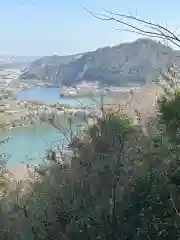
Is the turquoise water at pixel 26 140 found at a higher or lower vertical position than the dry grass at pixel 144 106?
lower

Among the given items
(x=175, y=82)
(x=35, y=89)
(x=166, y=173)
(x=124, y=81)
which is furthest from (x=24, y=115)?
(x=166, y=173)

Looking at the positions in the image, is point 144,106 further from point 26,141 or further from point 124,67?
point 26,141

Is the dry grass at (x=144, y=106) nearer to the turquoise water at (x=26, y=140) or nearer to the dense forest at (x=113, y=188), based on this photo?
the dense forest at (x=113, y=188)

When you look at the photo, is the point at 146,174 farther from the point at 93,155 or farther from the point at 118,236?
the point at 93,155

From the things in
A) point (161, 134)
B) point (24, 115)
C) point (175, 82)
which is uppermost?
point (175, 82)

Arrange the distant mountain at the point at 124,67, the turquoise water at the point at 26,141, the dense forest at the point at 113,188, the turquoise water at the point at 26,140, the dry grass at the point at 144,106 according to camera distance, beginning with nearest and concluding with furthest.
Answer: the dense forest at the point at 113,188 < the dry grass at the point at 144,106 < the distant mountain at the point at 124,67 < the turquoise water at the point at 26,141 < the turquoise water at the point at 26,140

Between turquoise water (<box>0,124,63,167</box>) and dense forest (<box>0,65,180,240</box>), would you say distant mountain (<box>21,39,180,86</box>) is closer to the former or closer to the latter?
dense forest (<box>0,65,180,240</box>)


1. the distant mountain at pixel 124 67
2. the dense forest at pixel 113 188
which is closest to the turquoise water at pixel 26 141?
the distant mountain at pixel 124 67

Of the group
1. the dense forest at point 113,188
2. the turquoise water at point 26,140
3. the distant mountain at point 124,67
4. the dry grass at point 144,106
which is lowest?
the turquoise water at point 26,140
